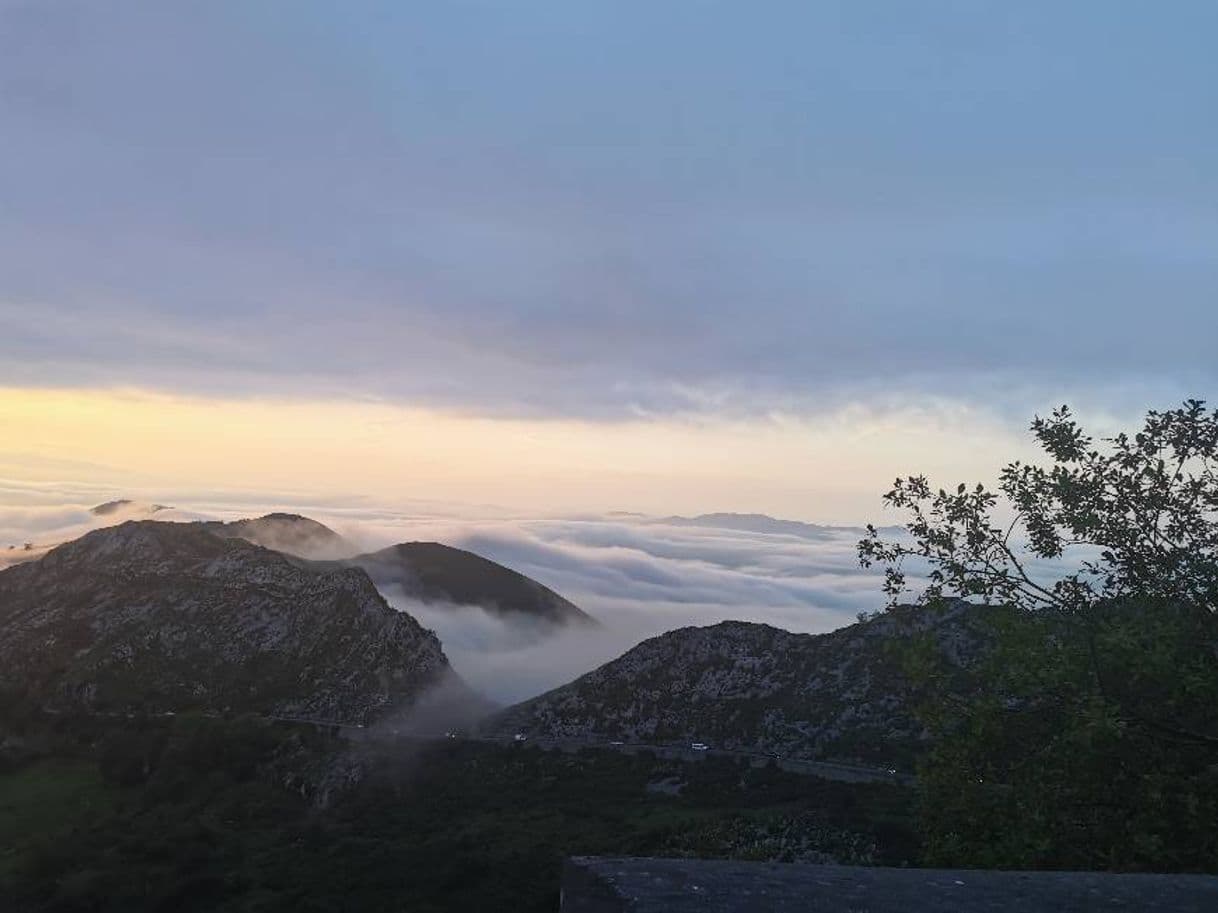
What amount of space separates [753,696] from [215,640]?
83188 mm

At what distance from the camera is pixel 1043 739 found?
17172mm

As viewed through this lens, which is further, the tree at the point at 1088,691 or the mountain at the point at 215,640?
the mountain at the point at 215,640

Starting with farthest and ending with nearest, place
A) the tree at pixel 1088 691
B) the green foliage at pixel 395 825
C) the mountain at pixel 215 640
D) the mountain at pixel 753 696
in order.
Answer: the mountain at pixel 215 640, the mountain at pixel 753 696, the green foliage at pixel 395 825, the tree at pixel 1088 691

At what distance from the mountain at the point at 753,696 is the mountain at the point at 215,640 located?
22.9 m

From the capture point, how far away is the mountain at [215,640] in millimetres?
123562

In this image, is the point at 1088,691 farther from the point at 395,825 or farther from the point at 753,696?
the point at 753,696

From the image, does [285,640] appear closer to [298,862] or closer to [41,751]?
[41,751]

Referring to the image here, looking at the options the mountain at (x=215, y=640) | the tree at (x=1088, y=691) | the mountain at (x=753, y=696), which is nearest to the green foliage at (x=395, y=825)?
the mountain at (x=753, y=696)

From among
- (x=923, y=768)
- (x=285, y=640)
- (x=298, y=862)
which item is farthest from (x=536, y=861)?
(x=285, y=640)

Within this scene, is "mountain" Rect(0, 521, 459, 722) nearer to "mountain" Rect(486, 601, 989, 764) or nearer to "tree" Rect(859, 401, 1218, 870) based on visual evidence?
"mountain" Rect(486, 601, 989, 764)

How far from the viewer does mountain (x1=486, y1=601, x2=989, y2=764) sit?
3492 inches

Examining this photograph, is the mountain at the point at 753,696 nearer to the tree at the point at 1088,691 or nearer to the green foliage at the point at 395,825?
the green foliage at the point at 395,825

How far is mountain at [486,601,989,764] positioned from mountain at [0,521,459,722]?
22.9 metres

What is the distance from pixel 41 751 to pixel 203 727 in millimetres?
19776
